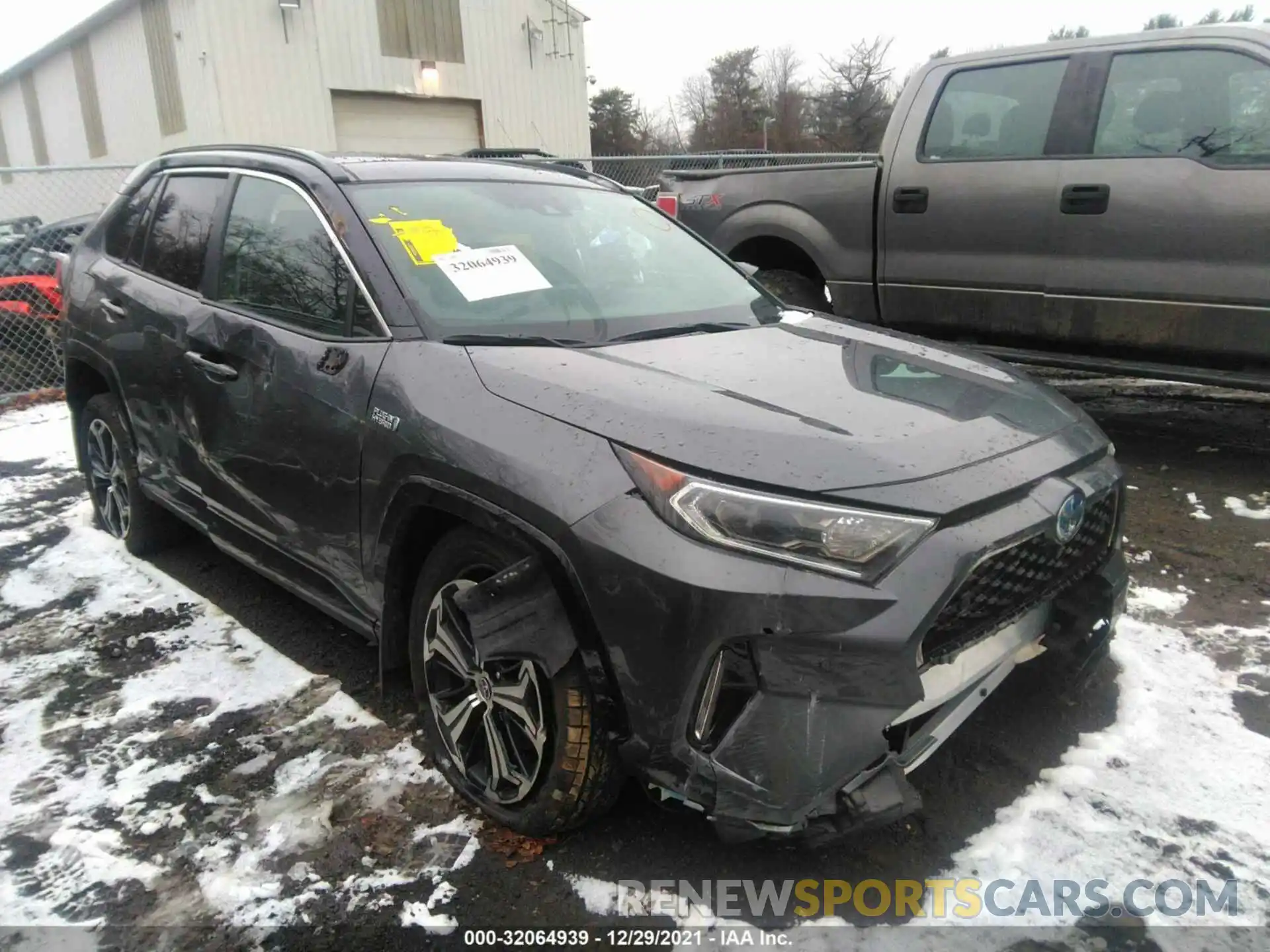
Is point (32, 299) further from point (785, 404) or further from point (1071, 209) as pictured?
point (1071, 209)

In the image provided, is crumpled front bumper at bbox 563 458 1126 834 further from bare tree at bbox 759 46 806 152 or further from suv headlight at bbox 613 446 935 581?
bare tree at bbox 759 46 806 152

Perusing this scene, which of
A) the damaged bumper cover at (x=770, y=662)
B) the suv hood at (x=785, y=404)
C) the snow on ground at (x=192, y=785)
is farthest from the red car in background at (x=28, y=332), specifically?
the damaged bumper cover at (x=770, y=662)

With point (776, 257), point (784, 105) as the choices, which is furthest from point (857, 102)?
point (776, 257)

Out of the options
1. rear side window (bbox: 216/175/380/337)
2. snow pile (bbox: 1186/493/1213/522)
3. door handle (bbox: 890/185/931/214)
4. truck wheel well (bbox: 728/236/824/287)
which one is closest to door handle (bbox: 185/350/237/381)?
rear side window (bbox: 216/175/380/337)

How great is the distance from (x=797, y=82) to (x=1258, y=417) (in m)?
55.3

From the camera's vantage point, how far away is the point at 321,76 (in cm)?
1716

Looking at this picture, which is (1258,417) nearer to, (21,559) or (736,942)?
(736,942)

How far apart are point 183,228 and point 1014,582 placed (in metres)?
3.32

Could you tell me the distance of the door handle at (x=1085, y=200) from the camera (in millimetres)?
4590

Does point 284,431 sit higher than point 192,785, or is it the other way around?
point 284,431

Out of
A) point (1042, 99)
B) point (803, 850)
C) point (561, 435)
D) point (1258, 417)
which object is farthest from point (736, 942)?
point (1258, 417)

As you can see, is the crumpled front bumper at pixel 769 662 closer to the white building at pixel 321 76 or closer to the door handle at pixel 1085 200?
the door handle at pixel 1085 200

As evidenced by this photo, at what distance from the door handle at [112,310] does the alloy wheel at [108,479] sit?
539 mm

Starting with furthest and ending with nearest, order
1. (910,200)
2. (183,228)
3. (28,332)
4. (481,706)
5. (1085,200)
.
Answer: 1. (28,332)
2. (910,200)
3. (1085,200)
4. (183,228)
5. (481,706)
